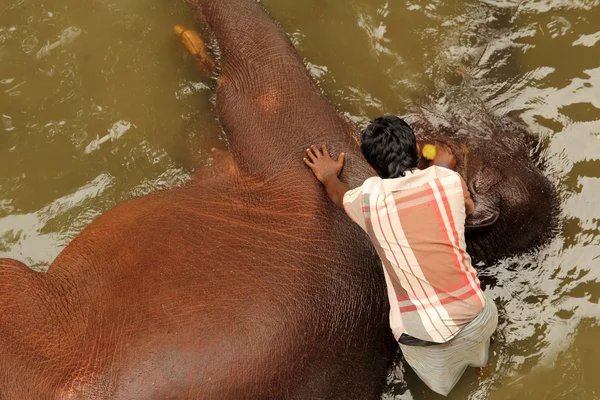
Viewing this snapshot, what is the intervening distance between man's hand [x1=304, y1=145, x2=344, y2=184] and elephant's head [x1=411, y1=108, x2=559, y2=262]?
591 millimetres

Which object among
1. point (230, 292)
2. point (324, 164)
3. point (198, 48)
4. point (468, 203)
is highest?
point (198, 48)

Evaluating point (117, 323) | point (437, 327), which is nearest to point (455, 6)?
point (437, 327)

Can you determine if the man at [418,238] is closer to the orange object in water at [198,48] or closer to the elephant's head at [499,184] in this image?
the elephant's head at [499,184]

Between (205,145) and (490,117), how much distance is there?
1.52m

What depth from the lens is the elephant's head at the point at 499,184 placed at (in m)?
2.72

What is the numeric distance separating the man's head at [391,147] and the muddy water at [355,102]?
1076 millimetres

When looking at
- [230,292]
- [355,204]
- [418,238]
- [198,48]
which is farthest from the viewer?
[198,48]

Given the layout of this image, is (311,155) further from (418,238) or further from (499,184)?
(499,184)

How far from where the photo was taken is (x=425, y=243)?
7.18 feet

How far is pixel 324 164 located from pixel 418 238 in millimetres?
643

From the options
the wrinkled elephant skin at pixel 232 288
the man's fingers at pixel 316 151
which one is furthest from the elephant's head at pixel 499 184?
the man's fingers at pixel 316 151

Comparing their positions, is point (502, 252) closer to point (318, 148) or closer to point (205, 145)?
point (318, 148)

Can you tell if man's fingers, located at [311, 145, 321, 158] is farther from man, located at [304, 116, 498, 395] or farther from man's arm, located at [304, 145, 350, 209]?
man, located at [304, 116, 498, 395]

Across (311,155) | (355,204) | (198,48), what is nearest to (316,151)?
(311,155)
